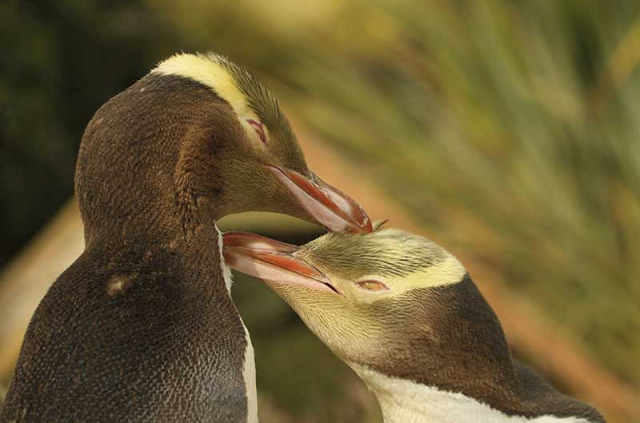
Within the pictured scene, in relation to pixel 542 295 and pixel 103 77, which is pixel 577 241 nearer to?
pixel 542 295

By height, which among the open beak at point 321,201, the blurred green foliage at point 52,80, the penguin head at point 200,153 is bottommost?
the blurred green foliage at point 52,80

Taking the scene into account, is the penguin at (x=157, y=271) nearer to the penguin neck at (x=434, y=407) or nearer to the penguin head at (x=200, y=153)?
the penguin head at (x=200, y=153)

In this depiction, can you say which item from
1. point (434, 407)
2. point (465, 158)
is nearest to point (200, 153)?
point (434, 407)

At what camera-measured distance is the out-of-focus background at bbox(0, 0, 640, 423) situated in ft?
9.31

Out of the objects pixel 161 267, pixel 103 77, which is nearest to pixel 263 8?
pixel 103 77

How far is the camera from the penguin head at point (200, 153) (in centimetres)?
108

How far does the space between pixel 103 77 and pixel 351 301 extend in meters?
2.64

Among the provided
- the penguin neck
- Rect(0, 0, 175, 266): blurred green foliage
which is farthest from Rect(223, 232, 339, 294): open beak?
Rect(0, 0, 175, 266): blurred green foliage

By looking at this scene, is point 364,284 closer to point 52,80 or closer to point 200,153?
point 200,153

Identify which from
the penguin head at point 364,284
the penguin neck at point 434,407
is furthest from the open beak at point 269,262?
the penguin neck at point 434,407

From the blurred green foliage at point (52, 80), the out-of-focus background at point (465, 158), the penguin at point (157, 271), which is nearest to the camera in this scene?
the penguin at point (157, 271)

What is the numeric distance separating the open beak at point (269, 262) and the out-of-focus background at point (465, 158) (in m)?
1.52

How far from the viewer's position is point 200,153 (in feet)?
3.69

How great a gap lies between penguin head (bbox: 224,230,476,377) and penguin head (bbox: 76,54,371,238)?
0.29ft
